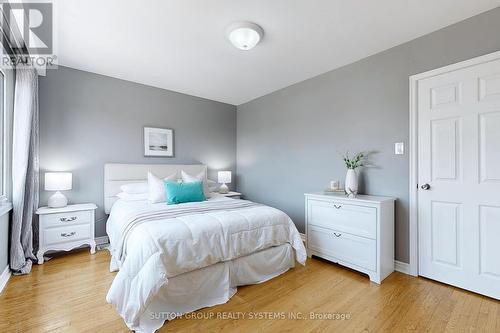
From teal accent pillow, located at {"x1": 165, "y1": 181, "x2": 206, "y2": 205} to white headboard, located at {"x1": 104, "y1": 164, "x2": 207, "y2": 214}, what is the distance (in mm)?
822

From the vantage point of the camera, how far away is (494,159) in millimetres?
1968

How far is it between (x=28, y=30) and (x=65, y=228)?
6.88 feet

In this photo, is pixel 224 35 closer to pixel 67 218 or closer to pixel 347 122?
pixel 347 122

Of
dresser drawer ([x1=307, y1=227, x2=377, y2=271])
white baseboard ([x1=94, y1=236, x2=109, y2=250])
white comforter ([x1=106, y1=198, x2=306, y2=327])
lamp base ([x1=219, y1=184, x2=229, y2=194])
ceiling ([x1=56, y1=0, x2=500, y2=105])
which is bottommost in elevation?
white baseboard ([x1=94, y1=236, x2=109, y2=250])

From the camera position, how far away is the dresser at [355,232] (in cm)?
230

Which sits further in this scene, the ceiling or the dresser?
the dresser

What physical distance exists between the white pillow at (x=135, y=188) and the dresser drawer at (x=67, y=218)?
488 mm

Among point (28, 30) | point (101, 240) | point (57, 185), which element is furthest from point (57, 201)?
point (28, 30)

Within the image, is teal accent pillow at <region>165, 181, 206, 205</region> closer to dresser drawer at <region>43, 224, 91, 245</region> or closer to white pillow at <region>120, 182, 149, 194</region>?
white pillow at <region>120, 182, 149, 194</region>

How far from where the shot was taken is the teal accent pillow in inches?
115

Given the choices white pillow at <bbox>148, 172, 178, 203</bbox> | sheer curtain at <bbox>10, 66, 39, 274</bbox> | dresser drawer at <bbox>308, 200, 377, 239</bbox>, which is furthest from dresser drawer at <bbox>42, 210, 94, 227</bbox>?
dresser drawer at <bbox>308, 200, 377, 239</bbox>

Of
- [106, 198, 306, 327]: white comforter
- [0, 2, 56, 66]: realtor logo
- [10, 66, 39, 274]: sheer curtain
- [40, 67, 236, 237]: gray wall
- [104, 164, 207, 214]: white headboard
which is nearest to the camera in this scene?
[106, 198, 306, 327]: white comforter

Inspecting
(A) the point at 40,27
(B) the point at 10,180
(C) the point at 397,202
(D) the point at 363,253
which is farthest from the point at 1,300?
(C) the point at 397,202

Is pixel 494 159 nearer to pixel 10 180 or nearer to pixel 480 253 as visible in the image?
pixel 480 253
